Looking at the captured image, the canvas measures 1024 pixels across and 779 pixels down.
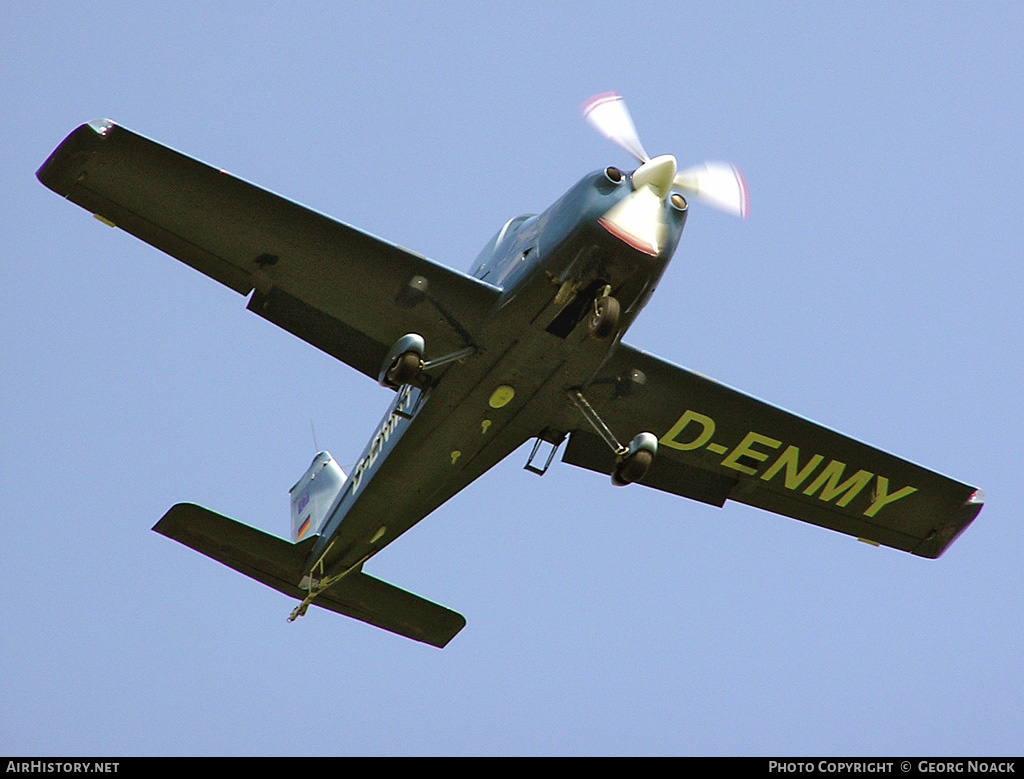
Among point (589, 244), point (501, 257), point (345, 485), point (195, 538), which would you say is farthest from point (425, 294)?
point (195, 538)

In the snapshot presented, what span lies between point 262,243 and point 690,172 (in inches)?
200

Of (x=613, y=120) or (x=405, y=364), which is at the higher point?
(x=613, y=120)

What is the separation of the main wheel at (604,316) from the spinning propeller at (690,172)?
57.1 inches

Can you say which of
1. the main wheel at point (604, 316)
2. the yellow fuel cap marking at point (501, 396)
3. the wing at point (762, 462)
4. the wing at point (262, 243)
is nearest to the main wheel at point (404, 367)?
the wing at point (262, 243)

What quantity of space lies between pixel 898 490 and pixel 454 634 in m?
6.63

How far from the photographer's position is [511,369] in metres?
15.1

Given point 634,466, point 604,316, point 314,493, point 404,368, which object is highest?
point 314,493

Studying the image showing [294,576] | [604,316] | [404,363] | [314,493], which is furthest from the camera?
[314,493]

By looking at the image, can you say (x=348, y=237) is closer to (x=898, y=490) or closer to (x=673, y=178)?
(x=673, y=178)

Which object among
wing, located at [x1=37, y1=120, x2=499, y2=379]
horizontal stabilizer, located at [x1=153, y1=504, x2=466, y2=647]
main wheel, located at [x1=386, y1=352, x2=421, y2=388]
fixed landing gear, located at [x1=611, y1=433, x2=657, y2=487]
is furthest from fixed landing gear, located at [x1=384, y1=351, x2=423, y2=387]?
horizontal stabilizer, located at [x1=153, y1=504, x2=466, y2=647]

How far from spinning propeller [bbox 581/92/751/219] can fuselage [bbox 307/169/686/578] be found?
40 centimetres

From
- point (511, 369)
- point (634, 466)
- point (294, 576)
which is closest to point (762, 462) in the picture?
point (634, 466)

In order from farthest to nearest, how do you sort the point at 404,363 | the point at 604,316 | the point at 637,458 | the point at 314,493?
the point at 314,493 → the point at 637,458 → the point at 404,363 → the point at 604,316

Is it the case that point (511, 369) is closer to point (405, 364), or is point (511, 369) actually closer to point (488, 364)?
point (488, 364)
